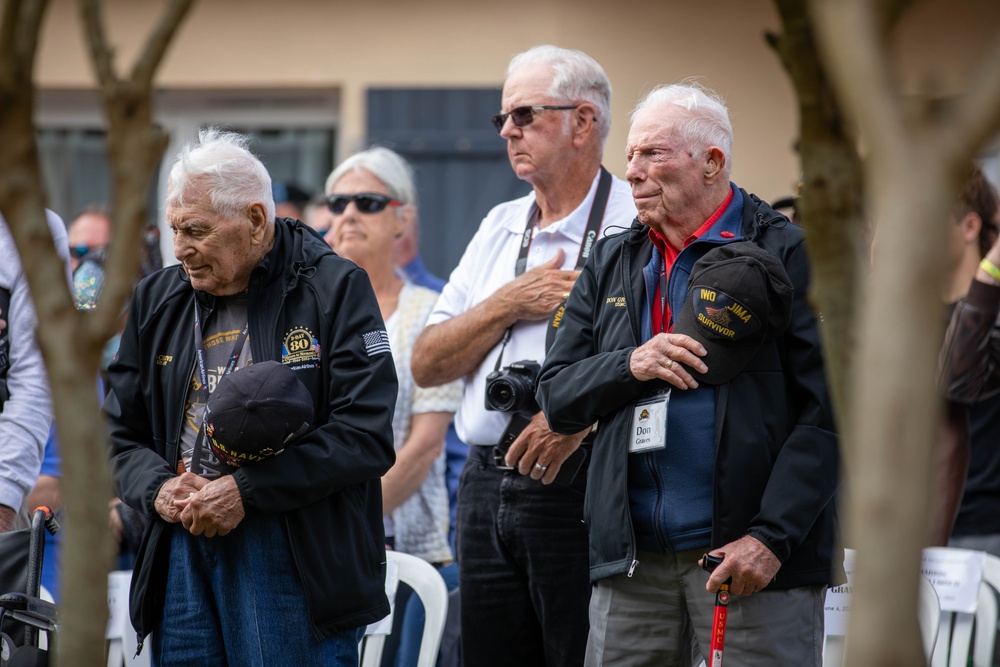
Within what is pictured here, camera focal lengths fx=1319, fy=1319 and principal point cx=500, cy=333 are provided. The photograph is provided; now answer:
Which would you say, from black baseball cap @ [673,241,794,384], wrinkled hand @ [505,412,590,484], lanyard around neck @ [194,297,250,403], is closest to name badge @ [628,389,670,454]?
black baseball cap @ [673,241,794,384]

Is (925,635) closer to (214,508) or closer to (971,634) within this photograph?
(971,634)

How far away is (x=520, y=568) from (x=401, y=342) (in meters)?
1.35

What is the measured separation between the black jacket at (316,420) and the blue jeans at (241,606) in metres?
0.04

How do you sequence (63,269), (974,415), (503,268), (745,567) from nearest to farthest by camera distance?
1. (63,269)
2. (745,567)
3. (503,268)
4. (974,415)

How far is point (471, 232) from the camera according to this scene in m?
8.11

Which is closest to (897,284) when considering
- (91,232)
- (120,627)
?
Result: (120,627)

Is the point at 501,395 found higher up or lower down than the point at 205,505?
higher up

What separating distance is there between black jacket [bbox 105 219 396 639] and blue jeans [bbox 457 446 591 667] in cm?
45

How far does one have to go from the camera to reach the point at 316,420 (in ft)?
11.3

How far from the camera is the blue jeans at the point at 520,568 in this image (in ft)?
12.2

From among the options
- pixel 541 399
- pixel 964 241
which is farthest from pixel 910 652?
pixel 964 241

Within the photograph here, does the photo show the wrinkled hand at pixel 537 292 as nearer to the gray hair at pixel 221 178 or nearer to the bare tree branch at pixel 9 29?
the gray hair at pixel 221 178

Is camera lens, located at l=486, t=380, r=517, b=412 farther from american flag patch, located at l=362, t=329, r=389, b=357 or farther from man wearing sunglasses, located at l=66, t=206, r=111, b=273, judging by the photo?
man wearing sunglasses, located at l=66, t=206, r=111, b=273

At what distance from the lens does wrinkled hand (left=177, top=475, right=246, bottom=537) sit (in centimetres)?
321
